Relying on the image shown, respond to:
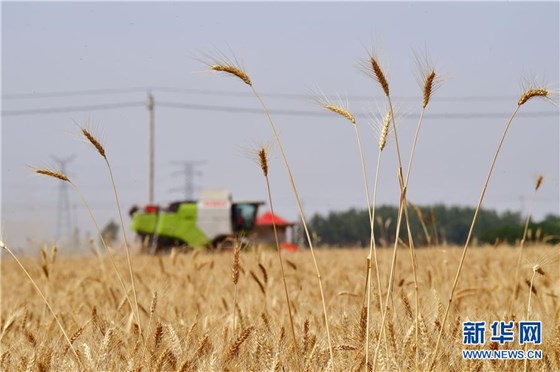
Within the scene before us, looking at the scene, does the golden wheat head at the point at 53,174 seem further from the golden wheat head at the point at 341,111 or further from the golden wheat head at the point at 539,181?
the golden wheat head at the point at 539,181

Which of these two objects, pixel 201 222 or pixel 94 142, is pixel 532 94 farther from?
pixel 201 222

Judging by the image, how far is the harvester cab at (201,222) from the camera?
1675cm

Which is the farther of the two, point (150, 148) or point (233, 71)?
point (150, 148)

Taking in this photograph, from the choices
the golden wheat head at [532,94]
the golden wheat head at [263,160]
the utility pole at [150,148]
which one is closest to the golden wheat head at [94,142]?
the golden wheat head at [263,160]

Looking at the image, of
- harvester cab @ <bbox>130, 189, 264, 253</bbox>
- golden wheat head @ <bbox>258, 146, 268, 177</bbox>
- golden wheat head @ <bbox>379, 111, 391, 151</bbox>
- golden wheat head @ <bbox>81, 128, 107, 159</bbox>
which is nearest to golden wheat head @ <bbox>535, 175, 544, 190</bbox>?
golden wheat head @ <bbox>379, 111, 391, 151</bbox>

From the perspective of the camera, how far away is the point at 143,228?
17438 millimetres

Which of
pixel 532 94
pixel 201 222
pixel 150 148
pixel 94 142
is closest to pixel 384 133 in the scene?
pixel 532 94

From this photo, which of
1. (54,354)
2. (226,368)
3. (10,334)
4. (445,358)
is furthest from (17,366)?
(445,358)

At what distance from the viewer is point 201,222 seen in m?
17.0

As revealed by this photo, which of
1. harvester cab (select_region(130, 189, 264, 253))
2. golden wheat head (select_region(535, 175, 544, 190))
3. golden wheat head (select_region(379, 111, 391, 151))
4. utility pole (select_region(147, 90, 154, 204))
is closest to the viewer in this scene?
golden wheat head (select_region(379, 111, 391, 151))

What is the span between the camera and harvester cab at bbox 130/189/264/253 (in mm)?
16750

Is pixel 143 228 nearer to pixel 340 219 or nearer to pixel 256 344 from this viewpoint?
pixel 256 344

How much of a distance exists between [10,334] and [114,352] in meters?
0.83

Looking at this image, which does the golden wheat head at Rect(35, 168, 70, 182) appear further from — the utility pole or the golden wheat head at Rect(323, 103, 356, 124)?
the utility pole
